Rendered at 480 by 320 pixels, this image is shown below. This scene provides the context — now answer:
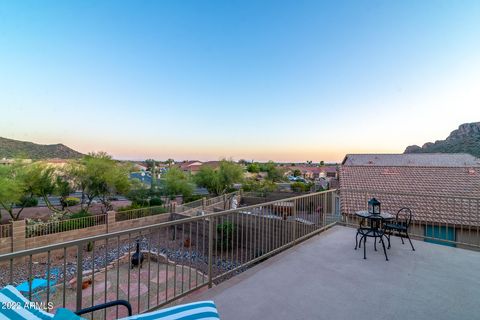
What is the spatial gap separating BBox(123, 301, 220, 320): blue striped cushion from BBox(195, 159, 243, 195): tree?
68.5 ft

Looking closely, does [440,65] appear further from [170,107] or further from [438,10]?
[170,107]

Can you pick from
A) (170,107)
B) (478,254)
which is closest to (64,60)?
(170,107)

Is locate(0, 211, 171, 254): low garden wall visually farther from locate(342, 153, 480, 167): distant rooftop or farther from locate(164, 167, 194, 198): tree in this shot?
locate(342, 153, 480, 167): distant rooftop

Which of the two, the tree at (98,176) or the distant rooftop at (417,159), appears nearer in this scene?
the tree at (98,176)

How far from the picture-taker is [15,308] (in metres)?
1.22

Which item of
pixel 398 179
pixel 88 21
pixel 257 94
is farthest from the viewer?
pixel 257 94

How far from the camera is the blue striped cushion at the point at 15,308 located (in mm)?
1169

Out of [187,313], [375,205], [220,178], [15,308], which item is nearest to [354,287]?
[375,205]

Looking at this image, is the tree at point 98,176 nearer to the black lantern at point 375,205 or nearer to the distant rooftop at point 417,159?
the black lantern at point 375,205

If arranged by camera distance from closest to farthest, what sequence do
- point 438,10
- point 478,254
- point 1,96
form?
point 478,254
point 438,10
point 1,96

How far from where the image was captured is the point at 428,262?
3.45m

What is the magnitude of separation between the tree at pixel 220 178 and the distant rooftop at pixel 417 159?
12.9 metres

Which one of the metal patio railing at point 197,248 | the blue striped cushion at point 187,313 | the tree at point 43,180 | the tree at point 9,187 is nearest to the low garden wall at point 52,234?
the metal patio railing at point 197,248

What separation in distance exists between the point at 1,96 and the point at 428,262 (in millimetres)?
17715
